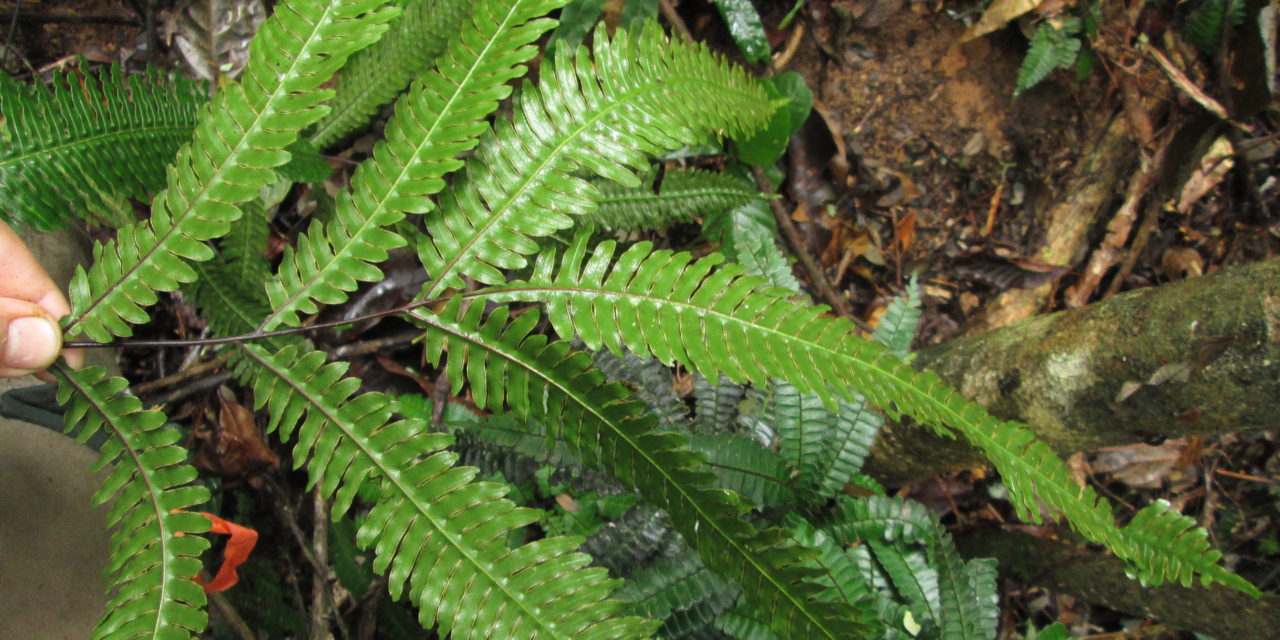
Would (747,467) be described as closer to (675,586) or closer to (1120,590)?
(675,586)

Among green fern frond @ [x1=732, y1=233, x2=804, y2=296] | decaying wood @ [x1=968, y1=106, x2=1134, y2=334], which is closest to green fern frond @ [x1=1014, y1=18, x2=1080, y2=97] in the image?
decaying wood @ [x1=968, y1=106, x2=1134, y2=334]

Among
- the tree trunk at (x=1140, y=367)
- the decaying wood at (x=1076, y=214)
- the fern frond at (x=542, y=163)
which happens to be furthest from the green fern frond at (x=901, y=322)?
the fern frond at (x=542, y=163)

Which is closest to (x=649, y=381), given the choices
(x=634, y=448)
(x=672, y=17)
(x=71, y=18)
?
(x=634, y=448)

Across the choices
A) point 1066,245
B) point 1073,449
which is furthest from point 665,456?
point 1066,245

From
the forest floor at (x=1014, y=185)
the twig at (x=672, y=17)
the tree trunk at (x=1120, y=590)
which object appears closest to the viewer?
the tree trunk at (x=1120, y=590)

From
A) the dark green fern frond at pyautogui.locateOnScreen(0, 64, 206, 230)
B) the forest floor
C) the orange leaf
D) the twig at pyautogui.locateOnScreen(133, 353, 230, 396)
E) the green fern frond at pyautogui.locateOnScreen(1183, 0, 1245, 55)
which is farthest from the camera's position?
the forest floor

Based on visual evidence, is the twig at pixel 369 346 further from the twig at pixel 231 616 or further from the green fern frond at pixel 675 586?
the green fern frond at pixel 675 586

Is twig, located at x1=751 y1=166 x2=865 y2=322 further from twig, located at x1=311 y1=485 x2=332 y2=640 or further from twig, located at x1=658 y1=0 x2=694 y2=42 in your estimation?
twig, located at x1=311 y1=485 x2=332 y2=640

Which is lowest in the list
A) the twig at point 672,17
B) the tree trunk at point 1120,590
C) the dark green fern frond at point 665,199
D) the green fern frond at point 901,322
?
the tree trunk at point 1120,590
